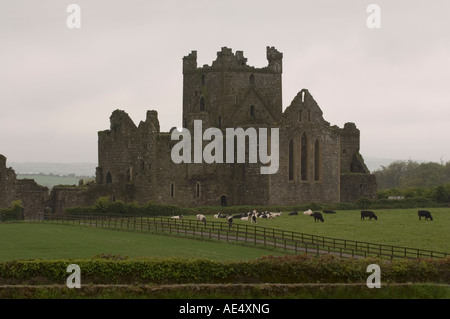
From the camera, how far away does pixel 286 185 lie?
84.1 meters

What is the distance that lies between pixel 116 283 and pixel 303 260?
25.9 feet

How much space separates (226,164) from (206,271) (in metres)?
45.4

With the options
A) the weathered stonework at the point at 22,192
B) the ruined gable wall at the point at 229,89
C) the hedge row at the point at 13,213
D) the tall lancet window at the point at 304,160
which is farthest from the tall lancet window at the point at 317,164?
the hedge row at the point at 13,213

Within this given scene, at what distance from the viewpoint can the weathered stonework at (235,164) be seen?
264ft

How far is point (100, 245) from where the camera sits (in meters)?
51.0

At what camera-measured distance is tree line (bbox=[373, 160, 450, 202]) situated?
91.3 metres

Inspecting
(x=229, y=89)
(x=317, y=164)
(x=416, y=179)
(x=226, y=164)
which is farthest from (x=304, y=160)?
(x=416, y=179)

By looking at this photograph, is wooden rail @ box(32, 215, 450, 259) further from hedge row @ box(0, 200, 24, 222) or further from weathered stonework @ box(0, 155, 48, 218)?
weathered stonework @ box(0, 155, 48, 218)

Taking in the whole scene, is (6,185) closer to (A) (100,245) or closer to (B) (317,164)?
(A) (100,245)

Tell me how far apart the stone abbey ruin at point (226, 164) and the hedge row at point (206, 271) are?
131 ft

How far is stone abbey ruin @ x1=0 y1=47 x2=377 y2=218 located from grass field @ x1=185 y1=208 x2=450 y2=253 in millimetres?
6633

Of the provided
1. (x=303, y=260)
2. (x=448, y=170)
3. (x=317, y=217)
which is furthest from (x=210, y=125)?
(x=448, y=170)

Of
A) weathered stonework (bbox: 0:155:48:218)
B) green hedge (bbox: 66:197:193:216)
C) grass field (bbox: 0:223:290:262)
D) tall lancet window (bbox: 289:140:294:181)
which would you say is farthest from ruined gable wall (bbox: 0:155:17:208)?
tall lancet window (bbox: 289:140:294:181)
